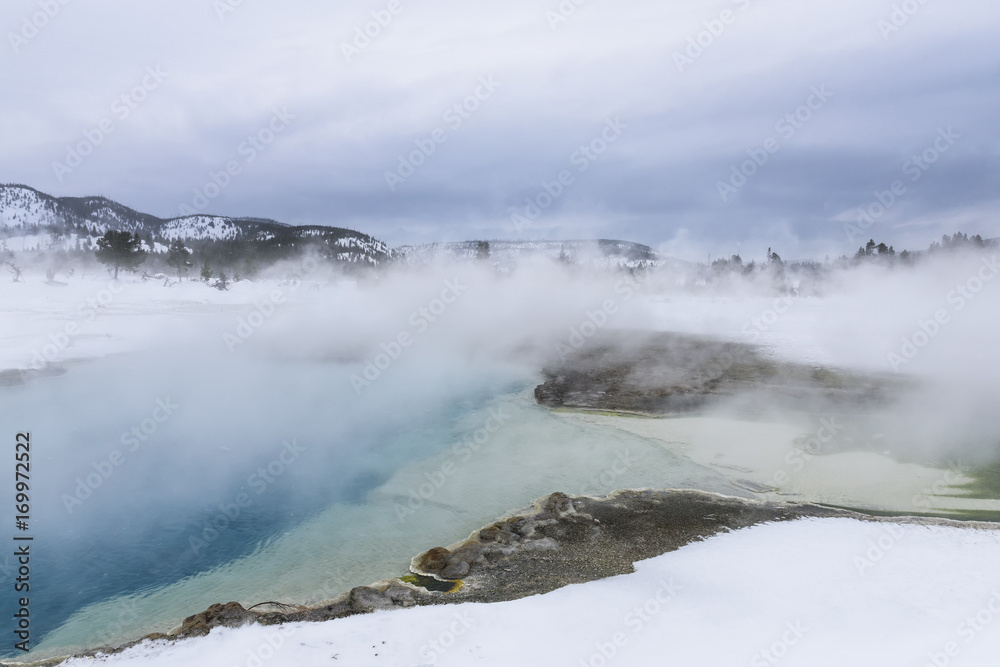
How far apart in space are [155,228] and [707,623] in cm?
19243

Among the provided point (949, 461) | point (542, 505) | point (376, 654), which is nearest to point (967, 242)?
point (949, 461)

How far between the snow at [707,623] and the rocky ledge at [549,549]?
0.92 ft

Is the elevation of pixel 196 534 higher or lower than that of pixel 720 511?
lower

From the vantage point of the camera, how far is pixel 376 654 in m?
5.36

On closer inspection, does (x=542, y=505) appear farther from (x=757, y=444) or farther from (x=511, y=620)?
(x=757, y=444)

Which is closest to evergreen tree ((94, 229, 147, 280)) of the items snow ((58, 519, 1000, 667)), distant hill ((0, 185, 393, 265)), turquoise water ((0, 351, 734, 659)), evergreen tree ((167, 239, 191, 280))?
evergreen tree ((167, 239, 191, 280))

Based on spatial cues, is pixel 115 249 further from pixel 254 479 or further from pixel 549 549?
pixel 549 549

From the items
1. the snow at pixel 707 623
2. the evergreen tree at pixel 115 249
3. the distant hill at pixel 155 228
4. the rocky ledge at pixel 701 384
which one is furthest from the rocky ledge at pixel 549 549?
the distant hill at pixel 155 228

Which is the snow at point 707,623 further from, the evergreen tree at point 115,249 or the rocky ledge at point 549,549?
the evergreen tree at point 115,249

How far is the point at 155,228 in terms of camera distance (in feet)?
529

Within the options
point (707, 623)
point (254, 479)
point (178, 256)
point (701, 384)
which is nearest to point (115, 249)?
point (178, 256)

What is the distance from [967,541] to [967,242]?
200 feet

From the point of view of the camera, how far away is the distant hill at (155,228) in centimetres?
10462

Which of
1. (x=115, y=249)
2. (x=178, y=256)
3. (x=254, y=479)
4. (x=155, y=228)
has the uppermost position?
(x=155, y=228)
